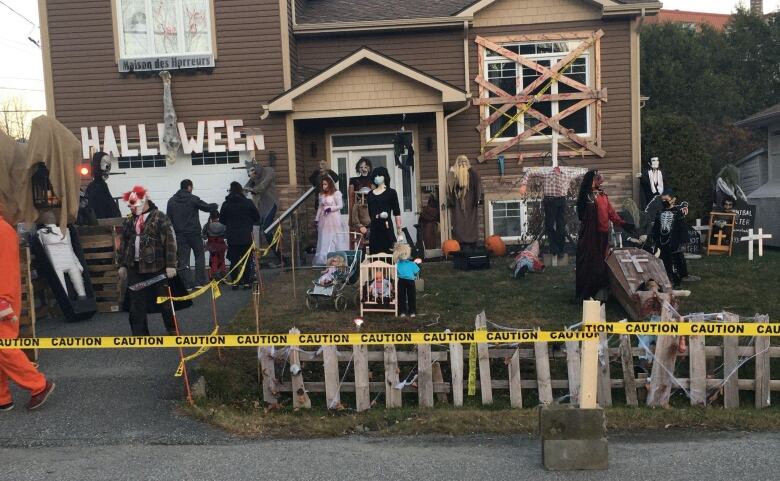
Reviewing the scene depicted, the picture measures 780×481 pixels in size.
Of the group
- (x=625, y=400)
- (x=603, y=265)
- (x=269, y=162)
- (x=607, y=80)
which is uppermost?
(x=607, y=80)

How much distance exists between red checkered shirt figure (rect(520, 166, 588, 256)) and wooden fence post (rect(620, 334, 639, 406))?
6974mm

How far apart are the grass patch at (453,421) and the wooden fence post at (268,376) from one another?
0.36 m

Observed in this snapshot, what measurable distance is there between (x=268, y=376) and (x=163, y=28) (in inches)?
436

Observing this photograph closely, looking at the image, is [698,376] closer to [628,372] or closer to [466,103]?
[628,372]

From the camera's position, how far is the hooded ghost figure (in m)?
10.4

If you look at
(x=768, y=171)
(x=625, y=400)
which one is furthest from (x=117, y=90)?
(x=768, y=171)

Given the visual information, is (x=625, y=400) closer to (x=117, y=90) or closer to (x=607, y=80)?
(x=607, y=80)

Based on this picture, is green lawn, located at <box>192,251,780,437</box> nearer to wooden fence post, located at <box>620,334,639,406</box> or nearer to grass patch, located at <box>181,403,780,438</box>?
grass patch, located at <box>181,403,780,438</box>

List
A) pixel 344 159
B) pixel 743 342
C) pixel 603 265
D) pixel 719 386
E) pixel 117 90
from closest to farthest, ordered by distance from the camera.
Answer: pixel 719 386, pixel 743 342, pixel 603 265, pixel 117 90, pixel 344 159

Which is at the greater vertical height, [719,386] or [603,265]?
[603,265]

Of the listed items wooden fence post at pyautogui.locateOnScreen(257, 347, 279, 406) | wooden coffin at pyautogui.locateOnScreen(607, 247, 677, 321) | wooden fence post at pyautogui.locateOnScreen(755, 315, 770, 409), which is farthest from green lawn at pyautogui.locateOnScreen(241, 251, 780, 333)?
wooden fence post at pyautogui.locateOnScreen(755, 315, 770, 409)

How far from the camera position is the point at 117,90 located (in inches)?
645

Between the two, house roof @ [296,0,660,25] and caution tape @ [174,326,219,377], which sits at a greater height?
house roof @ [296,0,660,25]

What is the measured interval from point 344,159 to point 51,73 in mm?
6224
